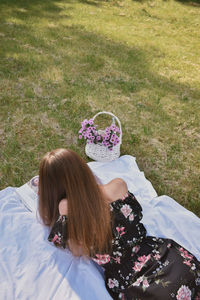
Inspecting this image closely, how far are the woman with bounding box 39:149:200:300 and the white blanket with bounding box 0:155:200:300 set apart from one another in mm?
195

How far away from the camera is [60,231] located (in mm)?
1606

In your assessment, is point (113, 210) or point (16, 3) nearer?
point (113, 210)

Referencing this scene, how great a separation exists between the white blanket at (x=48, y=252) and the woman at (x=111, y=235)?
195mm

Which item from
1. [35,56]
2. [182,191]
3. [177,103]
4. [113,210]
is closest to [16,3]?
[35,56]

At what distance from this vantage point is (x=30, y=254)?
6.31 ft

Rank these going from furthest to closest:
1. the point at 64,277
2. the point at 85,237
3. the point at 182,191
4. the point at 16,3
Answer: the point at 16,3 → the point at 182,191 → the point at 64,277 → the point at 85,237

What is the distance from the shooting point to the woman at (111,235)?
4.93ft

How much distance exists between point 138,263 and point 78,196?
581 mm

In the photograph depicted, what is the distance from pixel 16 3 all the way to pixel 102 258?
8.17 m

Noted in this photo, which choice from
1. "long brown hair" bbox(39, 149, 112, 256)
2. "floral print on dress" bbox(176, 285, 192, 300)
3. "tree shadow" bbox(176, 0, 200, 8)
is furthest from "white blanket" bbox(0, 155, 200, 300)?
"tree shadow" bbox(176, 0, 200, 8)

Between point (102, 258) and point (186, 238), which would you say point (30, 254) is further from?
point (186, 238)

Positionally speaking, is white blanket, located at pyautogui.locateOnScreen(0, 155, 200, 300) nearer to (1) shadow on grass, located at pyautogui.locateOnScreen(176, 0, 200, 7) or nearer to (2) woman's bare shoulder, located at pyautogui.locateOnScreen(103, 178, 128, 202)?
(2) woman's bare shoulder, located at pyautogui.locateOnScreen(103, 178, 128, 202)

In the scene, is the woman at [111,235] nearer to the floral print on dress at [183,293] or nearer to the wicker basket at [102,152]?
the floral print on dress at [183,293]

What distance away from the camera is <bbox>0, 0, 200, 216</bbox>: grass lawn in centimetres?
312
